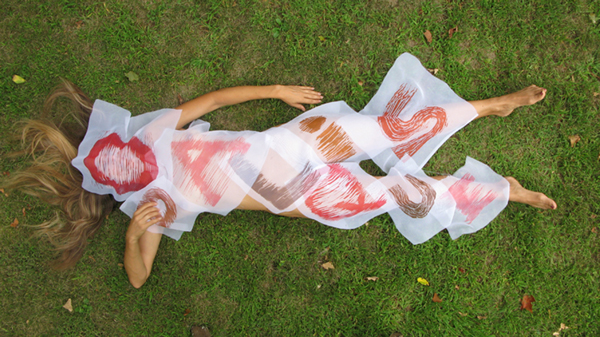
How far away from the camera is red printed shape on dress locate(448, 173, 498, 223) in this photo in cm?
302

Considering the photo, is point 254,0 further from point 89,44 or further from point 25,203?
point 25,203

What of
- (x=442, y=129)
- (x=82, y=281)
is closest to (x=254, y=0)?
(x=442, y=129)

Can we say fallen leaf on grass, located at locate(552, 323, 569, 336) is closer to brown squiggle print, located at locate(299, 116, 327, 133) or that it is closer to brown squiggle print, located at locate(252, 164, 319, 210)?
brown squiggle print, located at locate(252, 164, 319, 210)

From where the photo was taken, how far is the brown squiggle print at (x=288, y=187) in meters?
2.67

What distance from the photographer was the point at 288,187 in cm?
267

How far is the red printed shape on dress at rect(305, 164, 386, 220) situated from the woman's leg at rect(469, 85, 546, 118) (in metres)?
1.47

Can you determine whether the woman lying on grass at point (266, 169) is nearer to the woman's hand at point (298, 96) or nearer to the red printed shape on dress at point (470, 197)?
the red printed shape on dress at point (470, 197)

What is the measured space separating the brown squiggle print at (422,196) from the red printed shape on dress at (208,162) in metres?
1.40

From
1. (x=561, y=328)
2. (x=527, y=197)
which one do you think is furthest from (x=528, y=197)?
(x=561, y=328)

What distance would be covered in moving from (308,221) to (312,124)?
1212mm

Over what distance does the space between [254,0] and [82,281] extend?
3.71 meters

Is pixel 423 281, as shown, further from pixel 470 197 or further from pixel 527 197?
pixel 527 197

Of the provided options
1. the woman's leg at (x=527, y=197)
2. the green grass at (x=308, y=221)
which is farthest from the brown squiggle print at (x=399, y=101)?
the woman's leg at (x=527, y=197)

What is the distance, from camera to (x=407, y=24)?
354 centimetres
